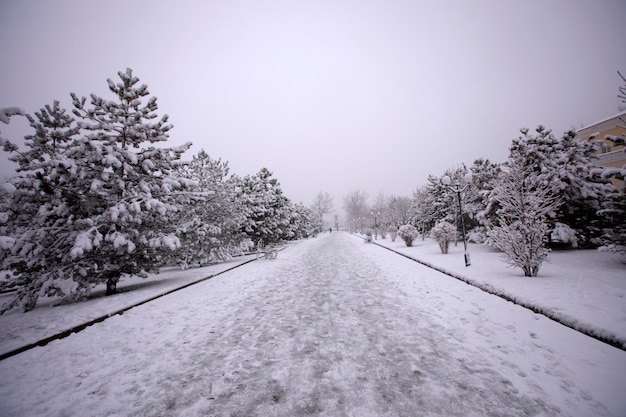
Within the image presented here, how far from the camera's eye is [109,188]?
25.8ft

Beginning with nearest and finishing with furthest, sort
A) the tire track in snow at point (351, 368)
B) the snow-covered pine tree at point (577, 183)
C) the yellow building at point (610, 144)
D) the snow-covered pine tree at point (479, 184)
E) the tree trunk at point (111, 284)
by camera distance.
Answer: the tire track in snow at point (351, 368) < the tree trunk at point (111, 284) < the snow-covered pine tree at point (577, 183) < the snow-covered pine tree at point (479, 184) < the yellow building at point (610, 144)

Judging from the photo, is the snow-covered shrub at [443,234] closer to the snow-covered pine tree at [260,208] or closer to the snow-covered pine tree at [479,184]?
the snow-covered pine tree at [479,184]

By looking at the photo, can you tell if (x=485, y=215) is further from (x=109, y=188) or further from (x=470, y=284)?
(x=109, y=188)

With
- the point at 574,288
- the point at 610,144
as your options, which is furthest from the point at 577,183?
the point at 610,144

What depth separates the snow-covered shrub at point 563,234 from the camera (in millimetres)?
11188

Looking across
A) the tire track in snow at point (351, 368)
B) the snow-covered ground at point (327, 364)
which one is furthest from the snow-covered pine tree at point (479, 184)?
the tire track in snow at point (351, 368)

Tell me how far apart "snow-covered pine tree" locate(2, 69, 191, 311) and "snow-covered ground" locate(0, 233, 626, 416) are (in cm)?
145

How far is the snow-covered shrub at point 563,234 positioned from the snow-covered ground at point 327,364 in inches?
280

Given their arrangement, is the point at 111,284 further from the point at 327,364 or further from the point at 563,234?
the point at 563,234

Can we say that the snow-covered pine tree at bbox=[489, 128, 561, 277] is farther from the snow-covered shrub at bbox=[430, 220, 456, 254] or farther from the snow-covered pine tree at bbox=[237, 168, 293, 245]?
the snow-covered pine tree at bbox=[237, 168, 293, 245]

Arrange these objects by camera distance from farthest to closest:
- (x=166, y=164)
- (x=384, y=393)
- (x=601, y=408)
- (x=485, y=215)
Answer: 1. (x=485, y=215)
2. (x=166, y=164)
3. (x=384, y=393)
4. (x=601, y=408)

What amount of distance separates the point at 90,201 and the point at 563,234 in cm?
1900

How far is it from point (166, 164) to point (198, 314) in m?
5.54

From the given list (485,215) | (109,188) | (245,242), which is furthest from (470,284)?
(245,242)
